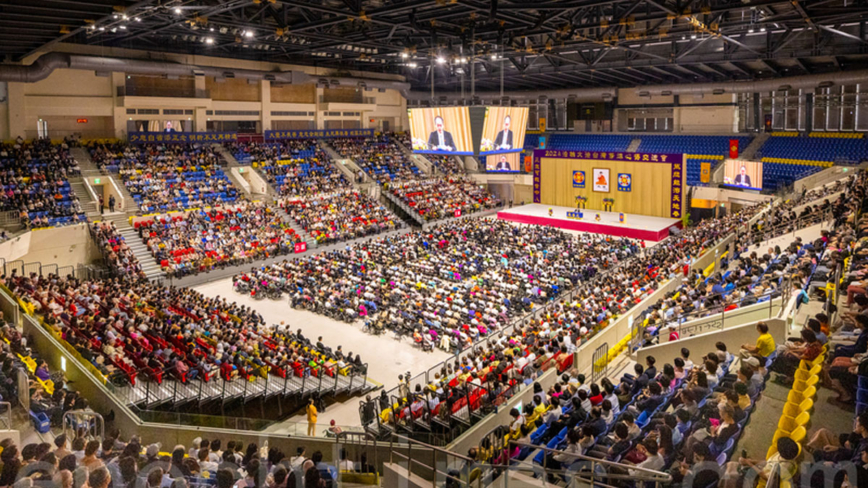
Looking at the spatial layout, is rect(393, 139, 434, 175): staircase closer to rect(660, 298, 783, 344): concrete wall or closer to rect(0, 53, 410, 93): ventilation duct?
rect(0, 53, 410, 93): ventilation duct

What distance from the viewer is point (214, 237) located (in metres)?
28.5

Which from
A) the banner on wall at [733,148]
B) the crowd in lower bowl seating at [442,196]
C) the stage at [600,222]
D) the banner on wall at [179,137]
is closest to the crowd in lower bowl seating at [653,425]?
the stage at [600,222]

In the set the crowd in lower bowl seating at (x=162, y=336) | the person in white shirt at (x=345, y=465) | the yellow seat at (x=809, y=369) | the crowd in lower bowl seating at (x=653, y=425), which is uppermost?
the yellow seat at (x=809, y=369)

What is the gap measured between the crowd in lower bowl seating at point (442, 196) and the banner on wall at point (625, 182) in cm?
855

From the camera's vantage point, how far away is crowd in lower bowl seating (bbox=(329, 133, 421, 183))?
4166 centimetres

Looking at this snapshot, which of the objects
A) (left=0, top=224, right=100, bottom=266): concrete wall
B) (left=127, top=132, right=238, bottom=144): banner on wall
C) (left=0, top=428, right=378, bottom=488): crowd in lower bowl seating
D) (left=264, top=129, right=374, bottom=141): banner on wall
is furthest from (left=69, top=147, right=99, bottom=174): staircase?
(left=0, top=428, right=378, bottom=488): crowd in lower bowl seating

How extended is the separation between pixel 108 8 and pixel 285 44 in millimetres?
14534

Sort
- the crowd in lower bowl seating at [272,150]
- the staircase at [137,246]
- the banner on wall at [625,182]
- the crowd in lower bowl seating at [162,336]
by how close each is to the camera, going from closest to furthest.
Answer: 1. the crowd in lower bowl seating at [162,336]
2. the staircase at [137,246]
3. the crowd in lower bowl seating at [272,150]
4. the banner on wall at [625,182]

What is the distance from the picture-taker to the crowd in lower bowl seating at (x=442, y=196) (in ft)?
125

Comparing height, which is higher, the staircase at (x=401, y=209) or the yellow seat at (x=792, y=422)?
the staircase at (x=401, y=209)

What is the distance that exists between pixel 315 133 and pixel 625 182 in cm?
2210

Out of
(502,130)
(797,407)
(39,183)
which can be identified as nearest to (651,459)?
(797,407)

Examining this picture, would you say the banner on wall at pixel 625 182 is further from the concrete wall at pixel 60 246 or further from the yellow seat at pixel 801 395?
the yellow seat at pixel 801 395

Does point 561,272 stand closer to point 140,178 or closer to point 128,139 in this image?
point 140,178
